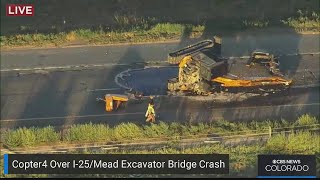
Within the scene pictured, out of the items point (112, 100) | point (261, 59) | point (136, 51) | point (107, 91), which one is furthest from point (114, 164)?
point (136, 51)

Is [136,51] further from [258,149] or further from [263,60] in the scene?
[258,149]

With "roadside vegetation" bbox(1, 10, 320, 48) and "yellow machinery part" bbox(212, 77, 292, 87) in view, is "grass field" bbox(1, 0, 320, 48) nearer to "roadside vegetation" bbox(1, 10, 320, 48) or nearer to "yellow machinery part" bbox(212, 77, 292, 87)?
"roadside vegetation" bbox(1, 10, 320, 48)

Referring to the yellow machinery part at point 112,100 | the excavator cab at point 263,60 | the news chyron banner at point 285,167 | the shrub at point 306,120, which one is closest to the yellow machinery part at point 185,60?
the yellow machinery part at point 112,100

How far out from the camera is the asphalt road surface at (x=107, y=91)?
82.8ft

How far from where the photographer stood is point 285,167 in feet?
61.6

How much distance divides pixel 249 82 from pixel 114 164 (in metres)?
9.62

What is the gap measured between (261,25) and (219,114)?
10.4 metres

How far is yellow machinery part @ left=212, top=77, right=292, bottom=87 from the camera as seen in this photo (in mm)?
26609

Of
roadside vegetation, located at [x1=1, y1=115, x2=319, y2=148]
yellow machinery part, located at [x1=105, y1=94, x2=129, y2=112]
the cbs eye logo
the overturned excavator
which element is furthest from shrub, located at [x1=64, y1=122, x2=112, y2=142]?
the cbs eye logo

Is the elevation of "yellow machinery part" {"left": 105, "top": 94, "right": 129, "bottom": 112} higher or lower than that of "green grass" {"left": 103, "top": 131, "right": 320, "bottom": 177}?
higher

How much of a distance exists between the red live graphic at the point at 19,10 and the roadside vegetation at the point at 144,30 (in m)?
2.03

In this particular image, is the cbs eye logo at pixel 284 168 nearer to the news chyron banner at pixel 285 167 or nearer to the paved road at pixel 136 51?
the news chyron banner at pixel 285 167

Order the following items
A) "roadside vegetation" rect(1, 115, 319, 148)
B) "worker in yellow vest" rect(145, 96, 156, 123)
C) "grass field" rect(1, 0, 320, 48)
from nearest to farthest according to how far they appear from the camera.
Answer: "roadside vegetation" rect(1, 115, 319, 148), "worker in yellow vest" rect(145, 96, 156, 123), "grass field" rect(1, 0, 320, 48)

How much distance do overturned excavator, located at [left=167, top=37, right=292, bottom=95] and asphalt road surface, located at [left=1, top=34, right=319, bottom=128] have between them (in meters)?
0.50
